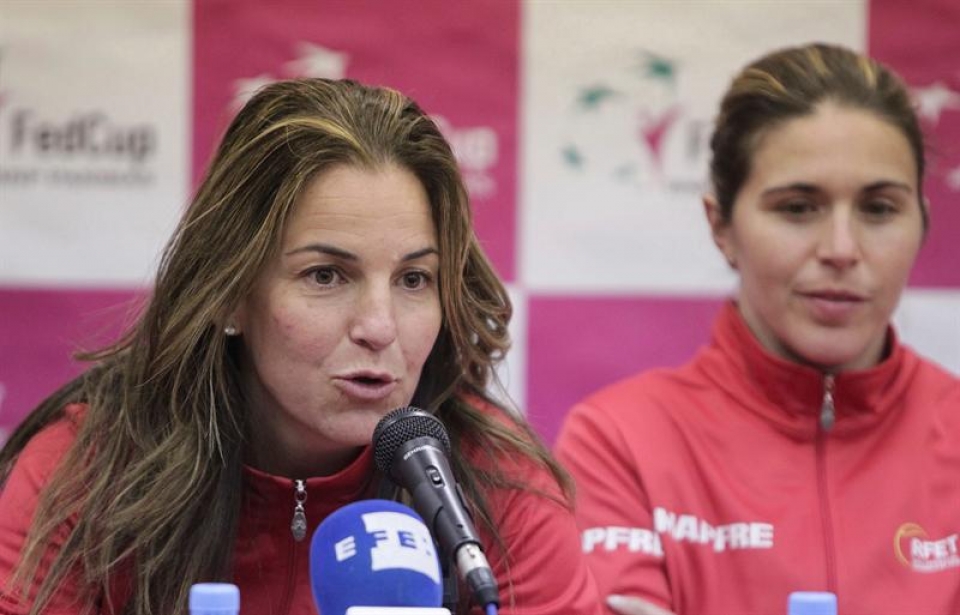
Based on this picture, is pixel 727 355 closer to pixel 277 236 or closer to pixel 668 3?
pixel 668 3

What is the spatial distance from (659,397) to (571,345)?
0.39 meters

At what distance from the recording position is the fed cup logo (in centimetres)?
146

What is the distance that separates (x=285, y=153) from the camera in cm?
213

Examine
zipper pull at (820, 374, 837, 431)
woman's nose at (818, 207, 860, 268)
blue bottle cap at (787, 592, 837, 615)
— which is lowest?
blue bottle cap at (787, 592, 837, 615)

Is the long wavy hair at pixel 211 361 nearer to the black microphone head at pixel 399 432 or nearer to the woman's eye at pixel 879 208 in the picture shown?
the black microphone head at pixel 399 432

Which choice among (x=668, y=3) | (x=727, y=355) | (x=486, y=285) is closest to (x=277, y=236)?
(x=486, y=285)

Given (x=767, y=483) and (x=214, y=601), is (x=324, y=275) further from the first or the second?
(x=767, y=483)

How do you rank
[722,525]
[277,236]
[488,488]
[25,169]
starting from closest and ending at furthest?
1. [277,236]
2. [488,488]
3. [722,525]
4. [25,169]

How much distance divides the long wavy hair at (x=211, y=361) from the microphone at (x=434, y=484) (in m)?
0.52

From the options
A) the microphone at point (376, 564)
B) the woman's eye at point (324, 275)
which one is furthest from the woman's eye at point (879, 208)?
the microphone at point (376, 564)

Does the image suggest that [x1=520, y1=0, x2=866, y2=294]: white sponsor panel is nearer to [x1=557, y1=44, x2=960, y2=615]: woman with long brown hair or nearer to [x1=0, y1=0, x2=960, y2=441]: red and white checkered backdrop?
[x1=0, y1=0, x2=960, y2=441]: red and white checkered backdrop

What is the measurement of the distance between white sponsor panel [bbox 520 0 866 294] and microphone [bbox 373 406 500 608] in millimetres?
1439

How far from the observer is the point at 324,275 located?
2.10 meters

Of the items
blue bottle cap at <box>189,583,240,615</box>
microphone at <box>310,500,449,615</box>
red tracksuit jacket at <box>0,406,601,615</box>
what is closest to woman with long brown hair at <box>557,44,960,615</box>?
red tracksuit jacket at <box>0,406,601,615</box>
